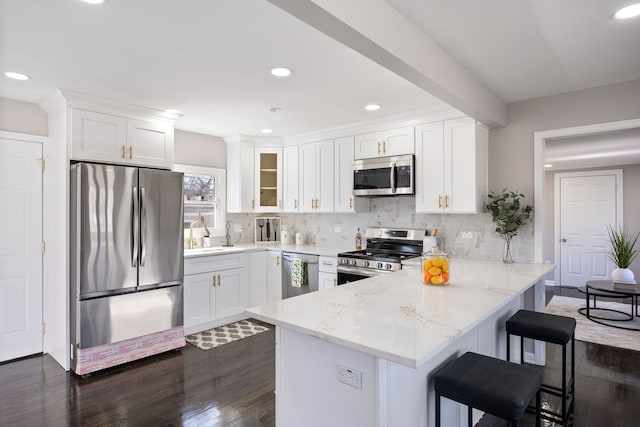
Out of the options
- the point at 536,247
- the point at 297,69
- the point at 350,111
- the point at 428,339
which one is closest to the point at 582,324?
the point at 536,247

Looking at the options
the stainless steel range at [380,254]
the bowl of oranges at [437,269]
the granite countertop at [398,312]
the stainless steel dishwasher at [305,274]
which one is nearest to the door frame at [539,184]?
the granite countertop at [398,312]

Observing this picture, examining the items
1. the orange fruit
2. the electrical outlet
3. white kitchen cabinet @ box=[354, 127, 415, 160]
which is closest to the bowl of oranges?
the orange fruit

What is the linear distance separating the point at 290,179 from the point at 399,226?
1667mm

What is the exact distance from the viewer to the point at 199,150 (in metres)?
4.82

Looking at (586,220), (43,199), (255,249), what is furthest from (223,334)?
(586,220)

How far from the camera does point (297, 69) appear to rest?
2639 millimetres

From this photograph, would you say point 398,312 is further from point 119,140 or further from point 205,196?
point 205,196

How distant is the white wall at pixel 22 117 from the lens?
331 centimetres

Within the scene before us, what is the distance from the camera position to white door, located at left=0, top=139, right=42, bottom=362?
11.0 ft

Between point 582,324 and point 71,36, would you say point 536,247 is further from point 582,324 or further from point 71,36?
point 71,36

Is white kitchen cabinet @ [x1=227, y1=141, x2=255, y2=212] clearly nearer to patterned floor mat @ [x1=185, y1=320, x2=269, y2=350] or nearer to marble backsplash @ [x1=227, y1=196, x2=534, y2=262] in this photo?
marble backsplash @ [x1=227, y1=196, x2=534, y2=262]

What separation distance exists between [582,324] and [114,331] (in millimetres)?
5277

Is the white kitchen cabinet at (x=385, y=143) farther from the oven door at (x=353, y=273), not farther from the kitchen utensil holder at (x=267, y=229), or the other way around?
the kitchen utensil holder at (x=267, y=229)

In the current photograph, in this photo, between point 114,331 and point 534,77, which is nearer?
point 534,77
